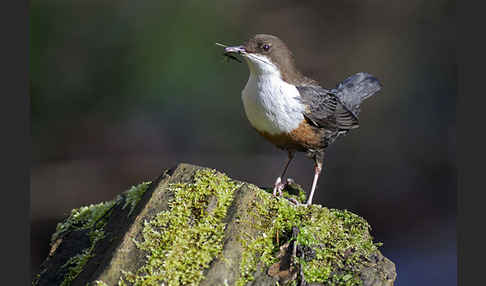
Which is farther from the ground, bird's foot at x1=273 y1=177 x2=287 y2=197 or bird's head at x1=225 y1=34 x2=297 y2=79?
bird's head at x1=225 y1=34 x2=297 y2=79

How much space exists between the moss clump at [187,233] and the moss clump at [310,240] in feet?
0.66

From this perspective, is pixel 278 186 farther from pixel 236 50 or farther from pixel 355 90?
pixel 355 90

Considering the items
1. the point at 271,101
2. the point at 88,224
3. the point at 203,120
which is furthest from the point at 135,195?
the point at 203,120

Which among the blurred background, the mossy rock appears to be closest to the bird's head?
the mossy rock

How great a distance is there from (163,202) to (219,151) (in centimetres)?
514

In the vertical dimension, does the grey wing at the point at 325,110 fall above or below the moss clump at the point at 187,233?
above

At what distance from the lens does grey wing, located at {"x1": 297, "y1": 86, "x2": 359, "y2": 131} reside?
4711mm

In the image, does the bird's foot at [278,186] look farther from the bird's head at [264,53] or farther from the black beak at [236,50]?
the black beak at [236,50]

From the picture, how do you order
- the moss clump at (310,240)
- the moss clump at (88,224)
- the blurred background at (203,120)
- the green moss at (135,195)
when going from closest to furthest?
the moss clump at (310,240), the moss clump at (88,224), the green moss at (135,195), the blurred background at (203,120)

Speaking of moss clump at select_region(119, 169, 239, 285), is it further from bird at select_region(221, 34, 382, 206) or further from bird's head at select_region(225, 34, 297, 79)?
bird's head at select_region(225, 34, 297, 79)

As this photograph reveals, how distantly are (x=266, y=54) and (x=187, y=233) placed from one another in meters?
2.06

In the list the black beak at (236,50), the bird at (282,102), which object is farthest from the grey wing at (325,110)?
the black beak at (236,50)

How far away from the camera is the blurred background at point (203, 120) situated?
307 inches

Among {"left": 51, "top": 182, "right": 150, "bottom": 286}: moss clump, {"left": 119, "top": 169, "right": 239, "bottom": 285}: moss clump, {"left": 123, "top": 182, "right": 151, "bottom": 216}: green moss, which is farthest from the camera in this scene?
{"left": 123, "top": 182, "right": 151, "bottom": 216}: green moss
